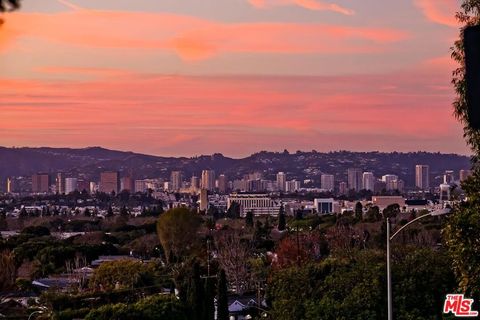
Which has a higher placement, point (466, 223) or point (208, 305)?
point (466, 223)

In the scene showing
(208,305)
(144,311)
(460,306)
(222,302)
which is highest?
(460,306)

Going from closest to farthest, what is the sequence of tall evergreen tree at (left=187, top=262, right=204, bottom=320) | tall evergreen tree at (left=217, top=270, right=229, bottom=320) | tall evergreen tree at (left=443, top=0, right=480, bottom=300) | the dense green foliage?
tall evergreen tree at (left=443, top=0, right=480, bottom=300)
the dense green foliage
tall evergreen tree at (left=187, top=262, right=204, bottom=320)
tall evergreen tree at (left=217, top=270, right=229, bottom=320)

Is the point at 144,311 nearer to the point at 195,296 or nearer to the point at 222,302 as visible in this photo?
the point at 195,296

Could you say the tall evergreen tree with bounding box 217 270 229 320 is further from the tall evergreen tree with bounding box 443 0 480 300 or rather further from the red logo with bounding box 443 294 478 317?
the tall evergreen tree with bounding box 443 0 480 300

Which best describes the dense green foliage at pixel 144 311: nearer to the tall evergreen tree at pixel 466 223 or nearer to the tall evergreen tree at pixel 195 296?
the tall evergreen tree at pixel 195 296

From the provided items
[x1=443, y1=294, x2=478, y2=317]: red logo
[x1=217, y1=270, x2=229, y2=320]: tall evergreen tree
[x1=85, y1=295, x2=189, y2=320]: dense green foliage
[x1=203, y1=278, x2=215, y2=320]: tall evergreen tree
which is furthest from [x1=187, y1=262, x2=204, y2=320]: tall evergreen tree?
[x1=443, y1=294, x2=478, y2=317]: red logo

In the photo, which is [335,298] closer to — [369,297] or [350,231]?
[369,297]

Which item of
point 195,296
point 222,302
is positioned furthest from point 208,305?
point 195,296

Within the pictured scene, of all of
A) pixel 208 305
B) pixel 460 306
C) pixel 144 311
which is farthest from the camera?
pixel 208 305
